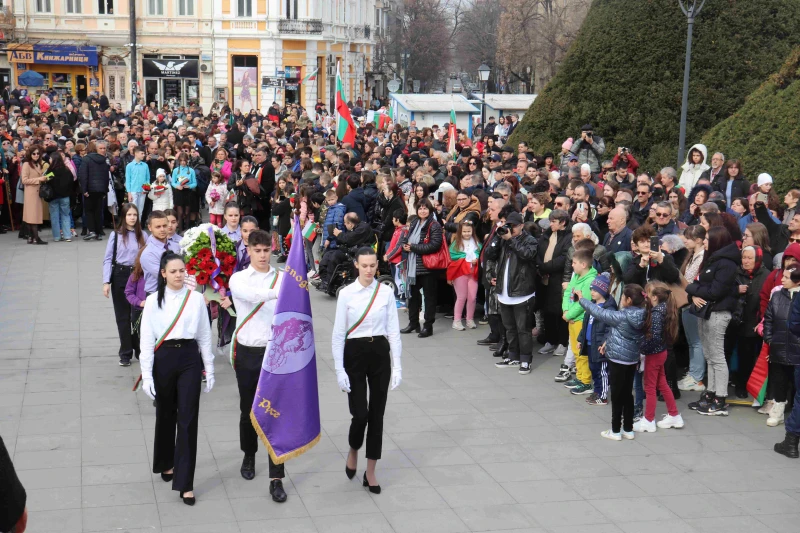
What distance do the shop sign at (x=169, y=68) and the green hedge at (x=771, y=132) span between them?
139ft

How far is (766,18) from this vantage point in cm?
1712

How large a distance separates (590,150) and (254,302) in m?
10.7

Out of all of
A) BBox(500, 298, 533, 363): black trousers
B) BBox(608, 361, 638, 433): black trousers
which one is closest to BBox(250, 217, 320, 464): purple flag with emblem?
BBox(608, 361, 638, 433): black trousers

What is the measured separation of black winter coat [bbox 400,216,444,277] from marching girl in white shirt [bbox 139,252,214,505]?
5.16 m

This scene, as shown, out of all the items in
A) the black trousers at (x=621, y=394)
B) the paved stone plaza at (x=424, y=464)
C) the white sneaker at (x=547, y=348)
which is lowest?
the paved stone plaza at (x=424, y=464)

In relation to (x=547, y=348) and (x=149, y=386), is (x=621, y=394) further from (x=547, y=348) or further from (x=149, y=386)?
(x=149, y=386)

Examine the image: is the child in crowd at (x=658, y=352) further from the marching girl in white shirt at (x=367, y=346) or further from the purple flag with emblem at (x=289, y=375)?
the purple flag with emblem at (x=289, y=375)

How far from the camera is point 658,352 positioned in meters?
8.84

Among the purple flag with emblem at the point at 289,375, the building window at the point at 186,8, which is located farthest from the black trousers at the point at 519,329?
the building window at the point at 186,8

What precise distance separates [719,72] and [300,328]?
1244cm

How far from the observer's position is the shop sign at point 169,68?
175 feet

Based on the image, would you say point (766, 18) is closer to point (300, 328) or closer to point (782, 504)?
point (782, 504)

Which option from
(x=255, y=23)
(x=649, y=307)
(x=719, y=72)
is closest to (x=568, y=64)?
(x=719, y=72)

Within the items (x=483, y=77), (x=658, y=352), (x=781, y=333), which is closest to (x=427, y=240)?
(x=658, y=352)
